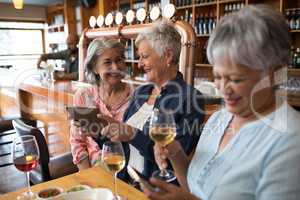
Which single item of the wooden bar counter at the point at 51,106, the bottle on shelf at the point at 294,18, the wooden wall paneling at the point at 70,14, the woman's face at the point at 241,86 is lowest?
the wooden bar counter at the point at 51,106

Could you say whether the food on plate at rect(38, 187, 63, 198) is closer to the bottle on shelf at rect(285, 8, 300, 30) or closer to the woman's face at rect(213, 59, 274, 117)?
the woman's face at rect(213, 59, 274, 117)

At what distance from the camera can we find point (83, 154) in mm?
1840

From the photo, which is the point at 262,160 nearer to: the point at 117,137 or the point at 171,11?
the point at 117,137

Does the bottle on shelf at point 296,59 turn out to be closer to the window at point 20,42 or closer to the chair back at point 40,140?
the chair back at point 40,140

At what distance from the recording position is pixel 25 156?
1115mm

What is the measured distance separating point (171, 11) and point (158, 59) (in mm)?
662

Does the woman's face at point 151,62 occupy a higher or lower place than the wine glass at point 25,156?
higher

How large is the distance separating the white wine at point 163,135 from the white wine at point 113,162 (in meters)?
0.16

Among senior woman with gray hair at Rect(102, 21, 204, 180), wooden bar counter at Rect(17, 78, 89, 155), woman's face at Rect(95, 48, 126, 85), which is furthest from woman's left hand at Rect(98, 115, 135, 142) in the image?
wooden bar counter at Rect(17, 78, 89, 155)

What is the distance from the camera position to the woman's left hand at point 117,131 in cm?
127

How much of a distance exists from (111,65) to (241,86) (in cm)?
114

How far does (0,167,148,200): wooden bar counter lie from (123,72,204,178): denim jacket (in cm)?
20

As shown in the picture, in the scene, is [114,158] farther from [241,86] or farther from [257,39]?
[257,39]

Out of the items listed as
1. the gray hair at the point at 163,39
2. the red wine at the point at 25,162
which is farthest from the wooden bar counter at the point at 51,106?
the red wine at the point at 25,162
